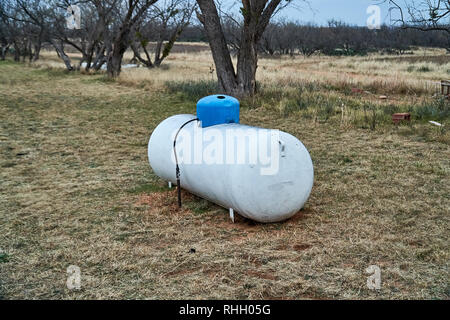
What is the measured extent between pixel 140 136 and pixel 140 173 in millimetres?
2963

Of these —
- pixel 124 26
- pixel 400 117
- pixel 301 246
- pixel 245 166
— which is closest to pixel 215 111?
pixel 245 166

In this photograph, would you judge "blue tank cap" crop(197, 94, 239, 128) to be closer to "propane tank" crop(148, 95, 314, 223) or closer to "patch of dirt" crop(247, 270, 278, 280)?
"propane tank" crop(148, 95, 314, 223)

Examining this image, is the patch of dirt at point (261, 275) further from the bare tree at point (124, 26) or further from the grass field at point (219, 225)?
the bare tree at point (124, 26)

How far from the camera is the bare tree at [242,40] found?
39.9ft

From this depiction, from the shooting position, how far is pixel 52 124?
11.1m

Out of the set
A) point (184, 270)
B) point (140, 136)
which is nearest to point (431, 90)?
point (140, 136)

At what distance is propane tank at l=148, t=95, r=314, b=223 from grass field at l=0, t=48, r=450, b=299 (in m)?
0.27

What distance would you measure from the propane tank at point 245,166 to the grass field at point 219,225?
269mm

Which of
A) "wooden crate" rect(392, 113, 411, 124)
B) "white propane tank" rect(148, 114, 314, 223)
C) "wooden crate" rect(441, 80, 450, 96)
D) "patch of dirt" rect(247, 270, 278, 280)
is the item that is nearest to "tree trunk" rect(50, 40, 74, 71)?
"wooden crate" rect(441, 80, 450, 96)

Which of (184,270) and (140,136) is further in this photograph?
(140,136)

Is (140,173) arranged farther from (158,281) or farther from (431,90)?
(431,90)

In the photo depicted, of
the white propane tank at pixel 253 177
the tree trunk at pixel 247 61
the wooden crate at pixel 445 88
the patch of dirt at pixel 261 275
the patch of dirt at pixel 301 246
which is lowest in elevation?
the patch of dirt at pixel 261 275

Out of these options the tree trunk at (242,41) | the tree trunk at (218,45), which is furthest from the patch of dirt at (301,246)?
the tree trunk at (218,45)

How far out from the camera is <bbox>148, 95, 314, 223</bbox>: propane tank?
4426 mm
